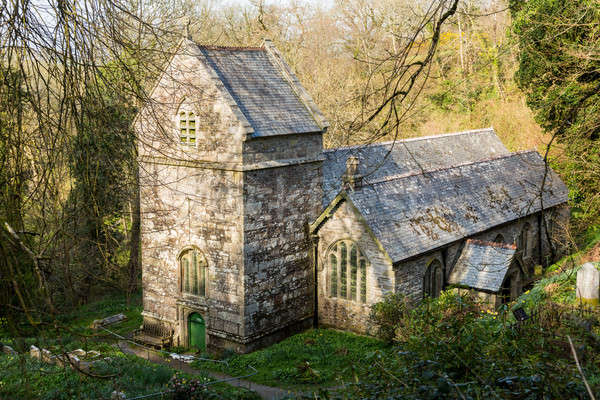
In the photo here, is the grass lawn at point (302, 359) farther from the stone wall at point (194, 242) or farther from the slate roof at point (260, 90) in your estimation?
the slate roof at point (260, 90)

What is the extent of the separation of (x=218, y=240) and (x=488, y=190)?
12.0 meters

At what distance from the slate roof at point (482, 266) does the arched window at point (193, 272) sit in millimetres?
8403

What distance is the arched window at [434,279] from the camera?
62.6 ft

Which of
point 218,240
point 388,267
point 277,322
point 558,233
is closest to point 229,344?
point 277,322

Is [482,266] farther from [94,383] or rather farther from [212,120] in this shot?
[94,383]

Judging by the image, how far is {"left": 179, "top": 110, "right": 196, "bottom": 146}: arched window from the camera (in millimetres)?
17844

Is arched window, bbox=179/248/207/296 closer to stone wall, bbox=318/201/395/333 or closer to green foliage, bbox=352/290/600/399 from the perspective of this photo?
stone wall, bbox=318/201/395/333

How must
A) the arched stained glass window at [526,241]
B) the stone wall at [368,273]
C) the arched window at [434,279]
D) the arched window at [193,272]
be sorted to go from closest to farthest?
the stone wall at [368,273], the arched window at [193,272], the arched window at [434,279], the arched stained glass window at [526,241]

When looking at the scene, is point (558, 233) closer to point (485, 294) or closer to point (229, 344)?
point (485, 294)

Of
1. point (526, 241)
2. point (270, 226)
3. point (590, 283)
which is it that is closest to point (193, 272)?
point (270, 226)

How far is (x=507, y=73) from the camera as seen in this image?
38.3 metres

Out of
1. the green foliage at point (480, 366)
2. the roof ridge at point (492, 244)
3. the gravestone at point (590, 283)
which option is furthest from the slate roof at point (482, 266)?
the green foliage at point (480, 366)

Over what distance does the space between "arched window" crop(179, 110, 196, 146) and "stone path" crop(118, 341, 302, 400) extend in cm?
658

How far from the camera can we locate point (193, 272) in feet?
62.0
